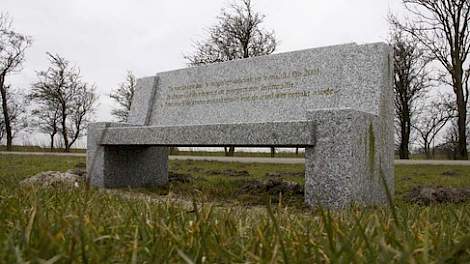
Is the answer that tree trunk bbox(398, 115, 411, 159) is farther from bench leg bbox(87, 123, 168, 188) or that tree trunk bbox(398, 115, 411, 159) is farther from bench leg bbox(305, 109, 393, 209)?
bench leg bbox(305, 109, 393, 209)

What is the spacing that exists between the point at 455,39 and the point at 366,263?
67.3ft

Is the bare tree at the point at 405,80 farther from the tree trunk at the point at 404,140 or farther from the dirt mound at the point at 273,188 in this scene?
the dirt mound at the point at 273,188

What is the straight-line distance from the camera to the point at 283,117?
5.62 metres

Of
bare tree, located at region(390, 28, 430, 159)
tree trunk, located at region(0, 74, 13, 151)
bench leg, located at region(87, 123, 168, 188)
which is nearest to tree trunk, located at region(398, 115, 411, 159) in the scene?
bare tree, located at region(390, 28, 430, 159)

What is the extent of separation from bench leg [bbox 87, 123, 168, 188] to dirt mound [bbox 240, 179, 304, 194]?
6.11 ft

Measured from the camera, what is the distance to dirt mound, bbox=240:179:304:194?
564cm

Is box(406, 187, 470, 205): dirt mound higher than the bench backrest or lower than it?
lower

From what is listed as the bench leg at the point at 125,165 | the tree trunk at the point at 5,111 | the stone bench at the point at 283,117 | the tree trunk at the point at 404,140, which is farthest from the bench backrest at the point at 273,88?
the tree trunk at the point at 5,111

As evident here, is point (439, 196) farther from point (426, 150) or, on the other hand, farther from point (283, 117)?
point (426, 150)

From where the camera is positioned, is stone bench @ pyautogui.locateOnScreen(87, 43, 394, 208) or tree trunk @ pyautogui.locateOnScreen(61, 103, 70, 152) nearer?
stone bench @ pyautogui.locateOnScreen(87, 43, 394, 208)

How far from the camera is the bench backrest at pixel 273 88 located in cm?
503

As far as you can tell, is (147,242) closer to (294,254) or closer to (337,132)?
(294,254)

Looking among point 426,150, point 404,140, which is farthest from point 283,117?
point 426,150

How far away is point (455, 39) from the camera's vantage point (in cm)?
1892
